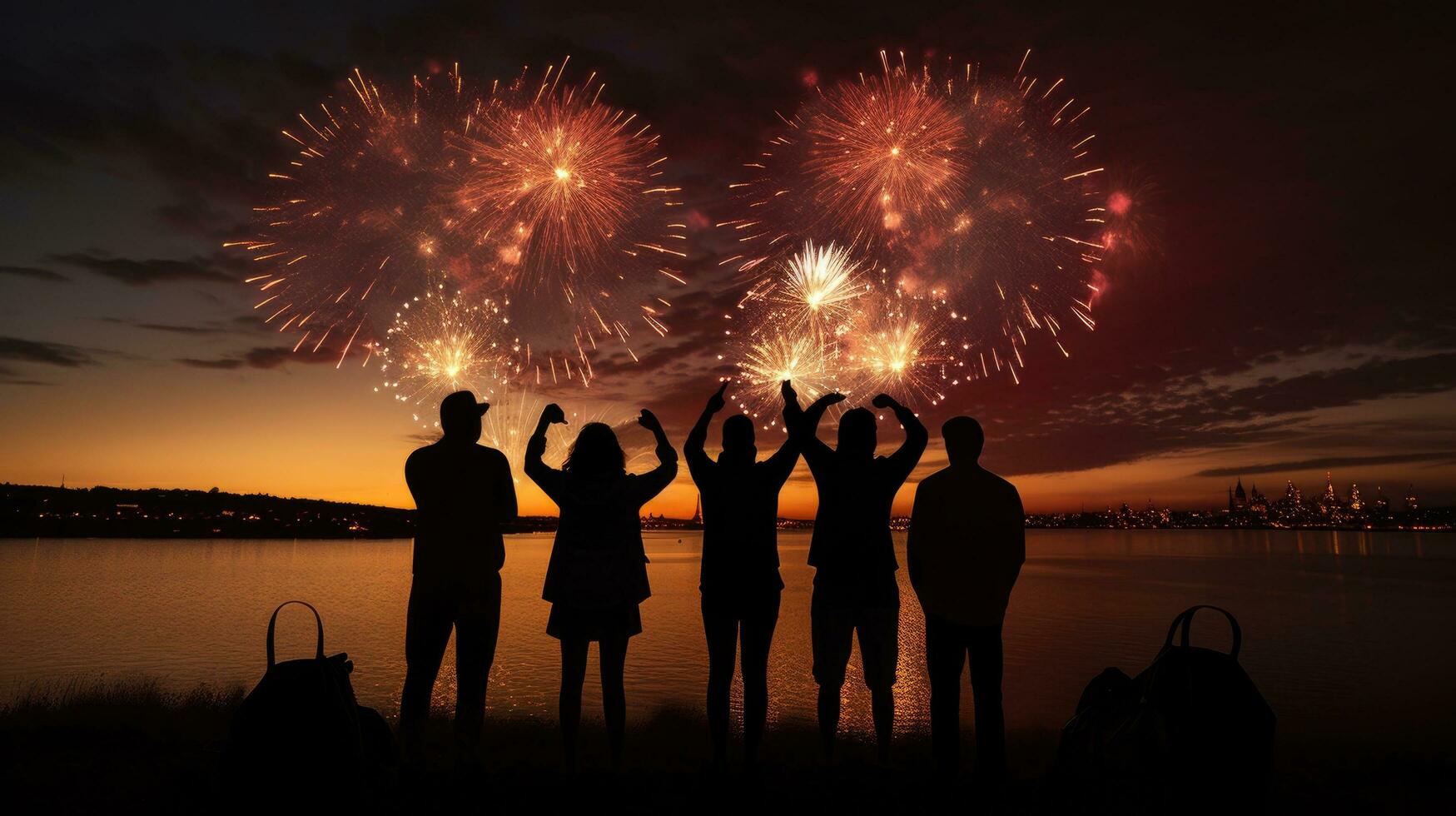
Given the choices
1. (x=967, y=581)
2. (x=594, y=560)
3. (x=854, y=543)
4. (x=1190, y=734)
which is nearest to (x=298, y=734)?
(x=594, y=560)

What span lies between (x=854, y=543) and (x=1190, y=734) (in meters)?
2.37

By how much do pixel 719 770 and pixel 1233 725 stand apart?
3.36 meters

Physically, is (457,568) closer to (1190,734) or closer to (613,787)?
(613,787)

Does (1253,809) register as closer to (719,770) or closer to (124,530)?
(719,770)

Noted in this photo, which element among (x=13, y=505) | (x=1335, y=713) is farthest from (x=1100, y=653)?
(x=13, y=505)

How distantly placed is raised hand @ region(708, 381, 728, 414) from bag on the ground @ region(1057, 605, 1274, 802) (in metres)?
3.41

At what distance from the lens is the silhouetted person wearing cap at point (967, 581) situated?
580 cm

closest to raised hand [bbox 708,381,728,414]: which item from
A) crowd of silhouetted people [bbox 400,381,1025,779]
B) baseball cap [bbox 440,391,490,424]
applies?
crowd of silhouetted people [bbox 400,381,1025,779]

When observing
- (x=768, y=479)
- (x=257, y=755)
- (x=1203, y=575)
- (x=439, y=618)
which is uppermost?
(x=768, y=479)

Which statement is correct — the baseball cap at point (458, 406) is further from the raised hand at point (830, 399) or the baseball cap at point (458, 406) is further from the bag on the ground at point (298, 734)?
the raised hand at point (830, 399)

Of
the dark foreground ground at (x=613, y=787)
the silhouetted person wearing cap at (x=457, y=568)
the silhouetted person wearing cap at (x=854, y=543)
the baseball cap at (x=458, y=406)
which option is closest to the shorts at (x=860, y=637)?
the silhouetted person wearing cap at (x=854, y=543)

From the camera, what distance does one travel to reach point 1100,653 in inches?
1276

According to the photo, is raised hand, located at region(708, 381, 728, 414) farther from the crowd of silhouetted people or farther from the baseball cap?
the baseball cap

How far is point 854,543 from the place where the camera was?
5.95 m
